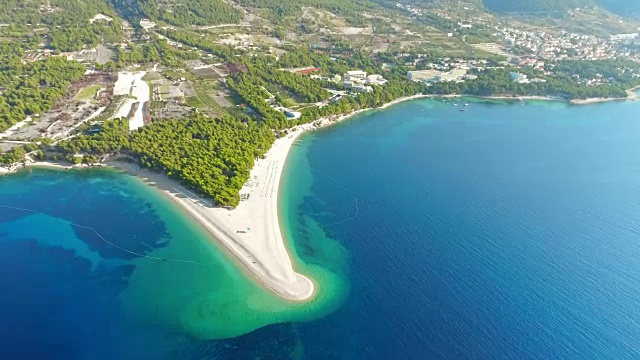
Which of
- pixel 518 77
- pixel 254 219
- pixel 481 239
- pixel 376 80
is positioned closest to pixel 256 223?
pixel 254 219

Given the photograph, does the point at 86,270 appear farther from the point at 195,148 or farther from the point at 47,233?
the point at 195,148

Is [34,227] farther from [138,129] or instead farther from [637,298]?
[637,298]

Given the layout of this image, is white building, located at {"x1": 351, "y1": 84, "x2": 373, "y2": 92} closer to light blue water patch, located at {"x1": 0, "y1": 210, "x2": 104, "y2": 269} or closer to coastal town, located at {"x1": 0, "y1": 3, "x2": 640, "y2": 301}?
coastal town, located at {"x1": 0, "y1": 3, "x2": 640, "y2": 301}

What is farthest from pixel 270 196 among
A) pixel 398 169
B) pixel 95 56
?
pixel 95 56

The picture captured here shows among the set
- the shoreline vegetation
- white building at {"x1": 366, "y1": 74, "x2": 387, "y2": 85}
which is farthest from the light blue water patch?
white building at {"x1": 366, "y1": 74, "x2": 387, "y2": 85}

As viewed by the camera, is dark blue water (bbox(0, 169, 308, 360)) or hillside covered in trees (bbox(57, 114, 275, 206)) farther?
hillside covered in trees (bbox(57, 114, 275, 206))

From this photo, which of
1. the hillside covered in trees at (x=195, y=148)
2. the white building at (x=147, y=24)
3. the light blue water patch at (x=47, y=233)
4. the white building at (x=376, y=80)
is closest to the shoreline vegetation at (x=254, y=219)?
the hillside covered in trees at (x=195, y=148)
